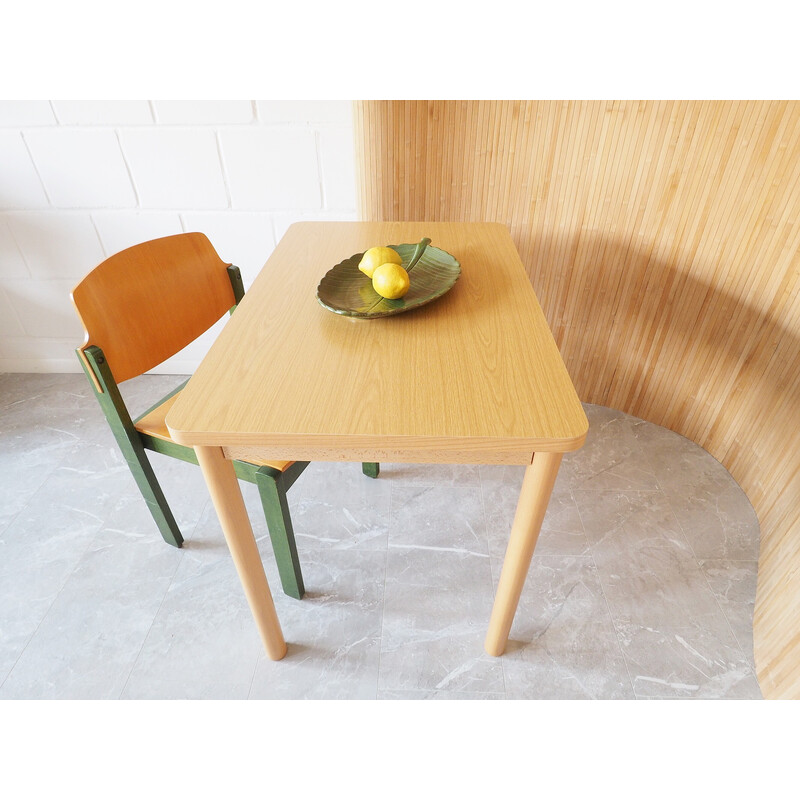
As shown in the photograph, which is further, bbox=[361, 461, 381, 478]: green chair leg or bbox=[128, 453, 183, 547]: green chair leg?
bbox=[361, 461, 381, 478]: green chair leg

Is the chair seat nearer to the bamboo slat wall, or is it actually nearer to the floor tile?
the floor tile

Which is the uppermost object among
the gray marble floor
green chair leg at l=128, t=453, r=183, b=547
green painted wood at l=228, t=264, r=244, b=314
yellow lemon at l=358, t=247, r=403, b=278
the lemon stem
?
yellow lemon at l=358, t=247, r=403, b=278

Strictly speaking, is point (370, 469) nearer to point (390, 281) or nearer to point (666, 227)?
point (390, 281)

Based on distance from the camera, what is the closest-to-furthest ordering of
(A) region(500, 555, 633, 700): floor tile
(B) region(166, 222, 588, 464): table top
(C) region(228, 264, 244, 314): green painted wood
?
(B) region(166, 222, 588, 464): table top → (A) region(500, 555, 633, 700): floor tile → (C) region(228, 264, 244, 314): green painted wood

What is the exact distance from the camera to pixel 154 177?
1.84 m

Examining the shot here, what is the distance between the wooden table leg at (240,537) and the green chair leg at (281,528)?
8 cm

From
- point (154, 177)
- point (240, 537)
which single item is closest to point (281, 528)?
point (240, 537)

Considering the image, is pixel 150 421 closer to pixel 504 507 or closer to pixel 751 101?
pixel 504 507

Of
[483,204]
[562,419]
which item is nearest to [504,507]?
[562,419]

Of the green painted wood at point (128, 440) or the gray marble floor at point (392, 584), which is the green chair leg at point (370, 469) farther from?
the green painted wood at point (128, 440)

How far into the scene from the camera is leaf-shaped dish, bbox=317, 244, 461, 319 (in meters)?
1.13

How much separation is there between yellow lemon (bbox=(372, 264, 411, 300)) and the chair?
45 centimetres

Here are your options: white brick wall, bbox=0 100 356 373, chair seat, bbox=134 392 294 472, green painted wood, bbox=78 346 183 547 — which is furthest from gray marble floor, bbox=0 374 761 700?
white brick wall, bbox=0 100 356 373

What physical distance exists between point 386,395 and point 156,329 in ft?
2.21
